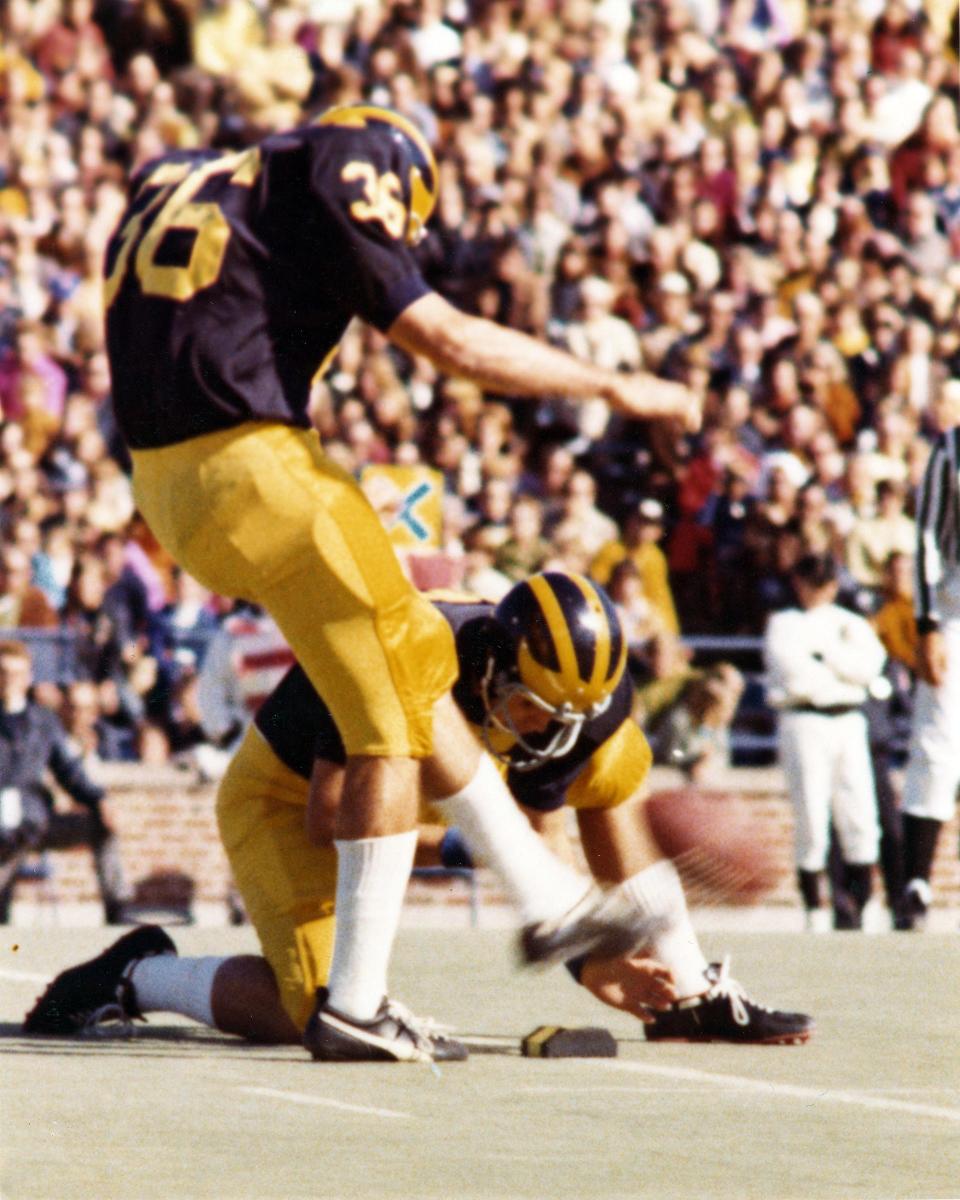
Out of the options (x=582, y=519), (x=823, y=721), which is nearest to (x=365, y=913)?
(x=823, y=721)

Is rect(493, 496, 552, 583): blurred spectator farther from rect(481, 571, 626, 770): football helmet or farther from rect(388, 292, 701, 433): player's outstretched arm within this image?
rect(388, 292, 701, 433): player's outstretched arm

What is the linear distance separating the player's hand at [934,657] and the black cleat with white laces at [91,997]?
4710 millimetres

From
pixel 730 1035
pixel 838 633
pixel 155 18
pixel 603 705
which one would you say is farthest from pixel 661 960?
pixel 155 18

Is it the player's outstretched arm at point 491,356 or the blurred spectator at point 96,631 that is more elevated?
the player's outstretched arm at point 491,356

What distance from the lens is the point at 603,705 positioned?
19.6 feet

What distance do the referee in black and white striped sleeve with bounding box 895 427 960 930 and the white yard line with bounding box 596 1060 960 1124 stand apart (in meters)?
4.87

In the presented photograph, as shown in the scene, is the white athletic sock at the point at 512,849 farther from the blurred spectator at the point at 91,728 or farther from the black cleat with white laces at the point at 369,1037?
the blurred spectator at the point at 91,728

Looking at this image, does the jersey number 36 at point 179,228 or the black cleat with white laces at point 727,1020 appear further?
the black cleat with white laces at point 727,1020

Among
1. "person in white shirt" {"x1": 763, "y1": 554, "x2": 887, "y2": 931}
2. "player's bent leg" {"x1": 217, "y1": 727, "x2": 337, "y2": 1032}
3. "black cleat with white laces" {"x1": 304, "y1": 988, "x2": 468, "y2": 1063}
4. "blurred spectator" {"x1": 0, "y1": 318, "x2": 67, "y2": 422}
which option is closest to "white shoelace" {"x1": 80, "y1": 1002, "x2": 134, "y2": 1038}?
"player's bent leg" {"x1": 217, "y1": 727, "x2": 337, "y2": 1032}

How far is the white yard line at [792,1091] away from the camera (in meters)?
5.10

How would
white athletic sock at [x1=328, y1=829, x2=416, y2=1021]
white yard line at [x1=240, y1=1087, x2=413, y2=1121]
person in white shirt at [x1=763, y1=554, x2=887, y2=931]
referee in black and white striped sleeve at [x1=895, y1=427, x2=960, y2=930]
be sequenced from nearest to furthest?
1. white yard line at [x1=240, y1=1087, x2=413, y2=1121]
2. white athletic sock at [x1=328, y1=829, x2=416, y2=1021]
3. referee in black and white striped sleeve at [x1=895, y1=427, x2=960, y2=930]
4. person in white shirt at [x1=763, y1=554, x2=887, y2=931]

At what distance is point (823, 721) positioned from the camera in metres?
12.4

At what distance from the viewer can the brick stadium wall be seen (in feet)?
44.3

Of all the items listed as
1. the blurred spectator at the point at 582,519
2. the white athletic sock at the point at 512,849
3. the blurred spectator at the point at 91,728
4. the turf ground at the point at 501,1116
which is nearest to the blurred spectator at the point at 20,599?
the blurred spectator at the point at 91,728
